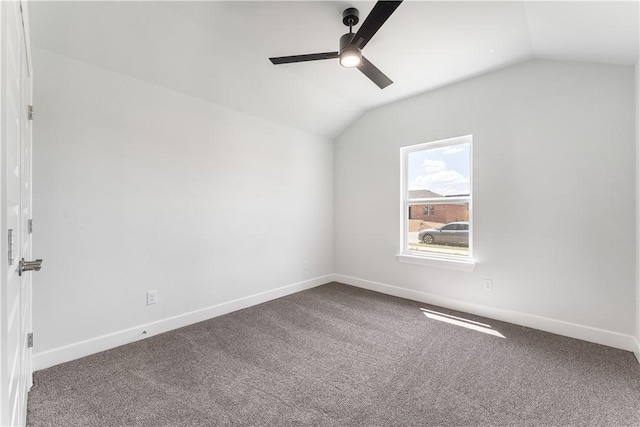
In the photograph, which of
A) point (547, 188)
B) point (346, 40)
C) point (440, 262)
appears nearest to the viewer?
point (346, 40)

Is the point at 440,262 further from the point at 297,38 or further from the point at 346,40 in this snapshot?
the point at 297,38

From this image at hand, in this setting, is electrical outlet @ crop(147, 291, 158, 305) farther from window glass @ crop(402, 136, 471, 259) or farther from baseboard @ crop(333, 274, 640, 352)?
window glass @ crop(402, 136, 471, 259)

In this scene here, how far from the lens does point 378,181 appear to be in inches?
155

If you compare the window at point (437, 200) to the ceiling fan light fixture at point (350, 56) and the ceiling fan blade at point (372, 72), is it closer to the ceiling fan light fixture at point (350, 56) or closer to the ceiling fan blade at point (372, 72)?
the ceiling fan blade at point (372, 72)

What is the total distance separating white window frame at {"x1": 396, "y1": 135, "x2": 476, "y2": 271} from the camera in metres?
3.16

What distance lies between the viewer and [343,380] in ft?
6.32

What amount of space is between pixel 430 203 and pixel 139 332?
11.2 feet

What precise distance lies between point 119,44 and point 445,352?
359 cm

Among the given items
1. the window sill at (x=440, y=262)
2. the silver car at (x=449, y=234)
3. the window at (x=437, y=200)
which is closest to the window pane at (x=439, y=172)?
the window at (x=437, y=200)

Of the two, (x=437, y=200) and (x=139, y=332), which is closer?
(x=139, y=332)

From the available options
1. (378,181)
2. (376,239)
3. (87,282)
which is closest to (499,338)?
(376,239)

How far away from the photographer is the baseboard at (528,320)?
236 cm

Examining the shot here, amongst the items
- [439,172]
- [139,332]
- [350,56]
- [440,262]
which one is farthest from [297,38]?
[139,332]

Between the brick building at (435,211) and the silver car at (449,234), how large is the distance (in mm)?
74
